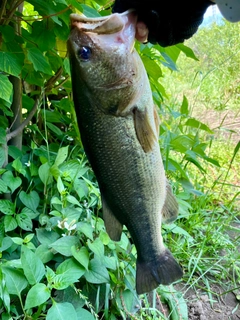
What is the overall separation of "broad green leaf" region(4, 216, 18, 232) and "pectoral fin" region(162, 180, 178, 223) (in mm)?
676

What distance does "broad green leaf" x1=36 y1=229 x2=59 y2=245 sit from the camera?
1671 mm

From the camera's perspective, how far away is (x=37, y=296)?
1.34m

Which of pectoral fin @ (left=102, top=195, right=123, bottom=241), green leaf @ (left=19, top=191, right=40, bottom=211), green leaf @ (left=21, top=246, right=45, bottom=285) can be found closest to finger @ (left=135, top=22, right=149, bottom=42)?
pectoral fin @ (left=102, top=195, right=123, bottom=241)

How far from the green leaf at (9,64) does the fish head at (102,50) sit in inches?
17.8

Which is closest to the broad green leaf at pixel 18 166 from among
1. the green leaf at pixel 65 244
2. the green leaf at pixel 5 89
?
the green leaf at pixel 65 244

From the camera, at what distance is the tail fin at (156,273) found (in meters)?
1.33

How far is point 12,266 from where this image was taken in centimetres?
148

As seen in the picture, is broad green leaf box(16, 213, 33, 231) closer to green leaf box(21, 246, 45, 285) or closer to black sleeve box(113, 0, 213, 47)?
green leaf box(21, 246, 45, 285)

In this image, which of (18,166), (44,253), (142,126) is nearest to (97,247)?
(44,253)

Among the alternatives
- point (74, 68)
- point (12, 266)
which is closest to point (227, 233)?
point (12, 266)

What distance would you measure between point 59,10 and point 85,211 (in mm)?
879

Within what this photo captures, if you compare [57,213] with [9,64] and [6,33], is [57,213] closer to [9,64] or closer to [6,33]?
[9,64]

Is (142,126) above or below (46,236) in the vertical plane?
above

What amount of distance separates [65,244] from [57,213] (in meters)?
0.16
